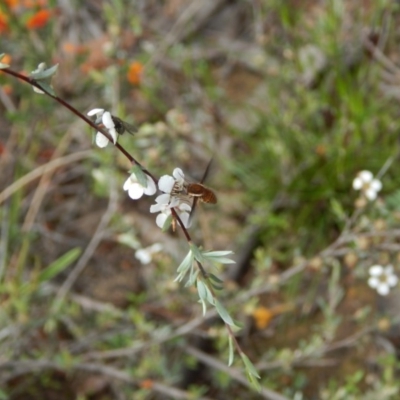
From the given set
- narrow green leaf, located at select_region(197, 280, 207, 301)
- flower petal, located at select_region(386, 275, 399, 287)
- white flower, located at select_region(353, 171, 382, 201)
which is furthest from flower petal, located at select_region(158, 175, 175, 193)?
flower petal, located at select_region(386, 275, 399, 287)

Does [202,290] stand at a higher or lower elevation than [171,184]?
lower

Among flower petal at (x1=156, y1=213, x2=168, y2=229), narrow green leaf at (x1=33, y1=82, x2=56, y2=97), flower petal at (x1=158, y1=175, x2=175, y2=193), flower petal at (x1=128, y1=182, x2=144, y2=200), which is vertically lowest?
flower petal at (x1=156, y1=213, x2=168, y2=229)

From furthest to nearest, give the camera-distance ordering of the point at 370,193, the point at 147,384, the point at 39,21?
the point at 39,21 → the point at 147,384 → the point at 370,193

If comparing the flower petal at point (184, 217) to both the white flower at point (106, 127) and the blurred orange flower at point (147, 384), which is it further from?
the blurred orange flower at point (147, 384)

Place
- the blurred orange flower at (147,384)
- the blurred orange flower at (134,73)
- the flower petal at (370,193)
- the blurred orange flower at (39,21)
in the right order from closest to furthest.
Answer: the flower petal at (370,193) < the blurred orange flower at (147,384) < the blurred orange flower at (39,21) < the blurred orange flower at (134,73)

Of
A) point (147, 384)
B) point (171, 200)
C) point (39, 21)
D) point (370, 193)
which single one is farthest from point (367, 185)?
point (39, 21)

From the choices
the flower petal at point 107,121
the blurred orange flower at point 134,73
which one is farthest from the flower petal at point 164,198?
the blurred orange flower at point 134,73

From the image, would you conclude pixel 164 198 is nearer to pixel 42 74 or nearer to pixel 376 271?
pixel 42 74

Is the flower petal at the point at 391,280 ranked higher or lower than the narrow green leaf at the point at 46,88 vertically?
lower

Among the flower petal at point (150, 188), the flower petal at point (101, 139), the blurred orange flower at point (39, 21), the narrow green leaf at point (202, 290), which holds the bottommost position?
the blurred orange flower at point (39, 21)

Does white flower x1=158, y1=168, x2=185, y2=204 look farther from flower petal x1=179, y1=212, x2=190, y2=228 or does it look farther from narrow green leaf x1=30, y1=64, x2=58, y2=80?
narrow green leaf x1=30, y1=64, x2=58, y2=80

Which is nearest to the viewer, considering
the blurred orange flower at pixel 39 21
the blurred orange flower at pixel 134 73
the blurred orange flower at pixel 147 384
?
the blurred orange flower at pixel 147 384
